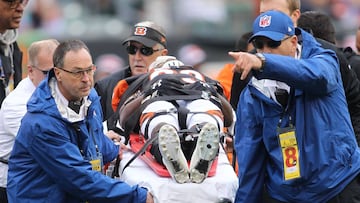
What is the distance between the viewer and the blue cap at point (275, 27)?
7004mm

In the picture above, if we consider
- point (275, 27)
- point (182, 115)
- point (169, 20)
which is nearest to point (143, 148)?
point (182, 115)

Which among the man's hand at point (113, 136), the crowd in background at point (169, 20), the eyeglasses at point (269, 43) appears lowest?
the crowd in background at point (169, 20)

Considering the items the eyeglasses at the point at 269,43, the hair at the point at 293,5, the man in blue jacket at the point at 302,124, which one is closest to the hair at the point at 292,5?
the hair at the point at 293,5

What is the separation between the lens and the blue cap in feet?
23.0

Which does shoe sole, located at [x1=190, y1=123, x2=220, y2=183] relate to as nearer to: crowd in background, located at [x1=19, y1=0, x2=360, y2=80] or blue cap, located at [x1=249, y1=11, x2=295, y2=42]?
blue cap, located at [x1=249, y1=11, x2=295, y2=42]

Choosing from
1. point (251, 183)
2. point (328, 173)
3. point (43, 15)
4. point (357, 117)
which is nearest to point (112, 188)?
point (251, 183)

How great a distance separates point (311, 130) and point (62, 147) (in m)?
1.56

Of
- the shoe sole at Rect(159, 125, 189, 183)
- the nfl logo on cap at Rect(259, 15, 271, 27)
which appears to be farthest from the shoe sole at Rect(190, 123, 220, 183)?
the nfl logo on cap at Rect(259, 15, 271, 27)

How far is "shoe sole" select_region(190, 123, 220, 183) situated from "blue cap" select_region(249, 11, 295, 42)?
2.26 ft

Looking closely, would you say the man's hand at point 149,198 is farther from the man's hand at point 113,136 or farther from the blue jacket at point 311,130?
the man's hand at point 113,136

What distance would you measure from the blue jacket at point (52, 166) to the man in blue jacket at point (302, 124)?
0.88 metres

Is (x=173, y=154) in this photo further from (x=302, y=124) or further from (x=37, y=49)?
(x=37, y=49)

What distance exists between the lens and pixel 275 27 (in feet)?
23.0

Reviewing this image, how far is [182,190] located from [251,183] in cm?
49
